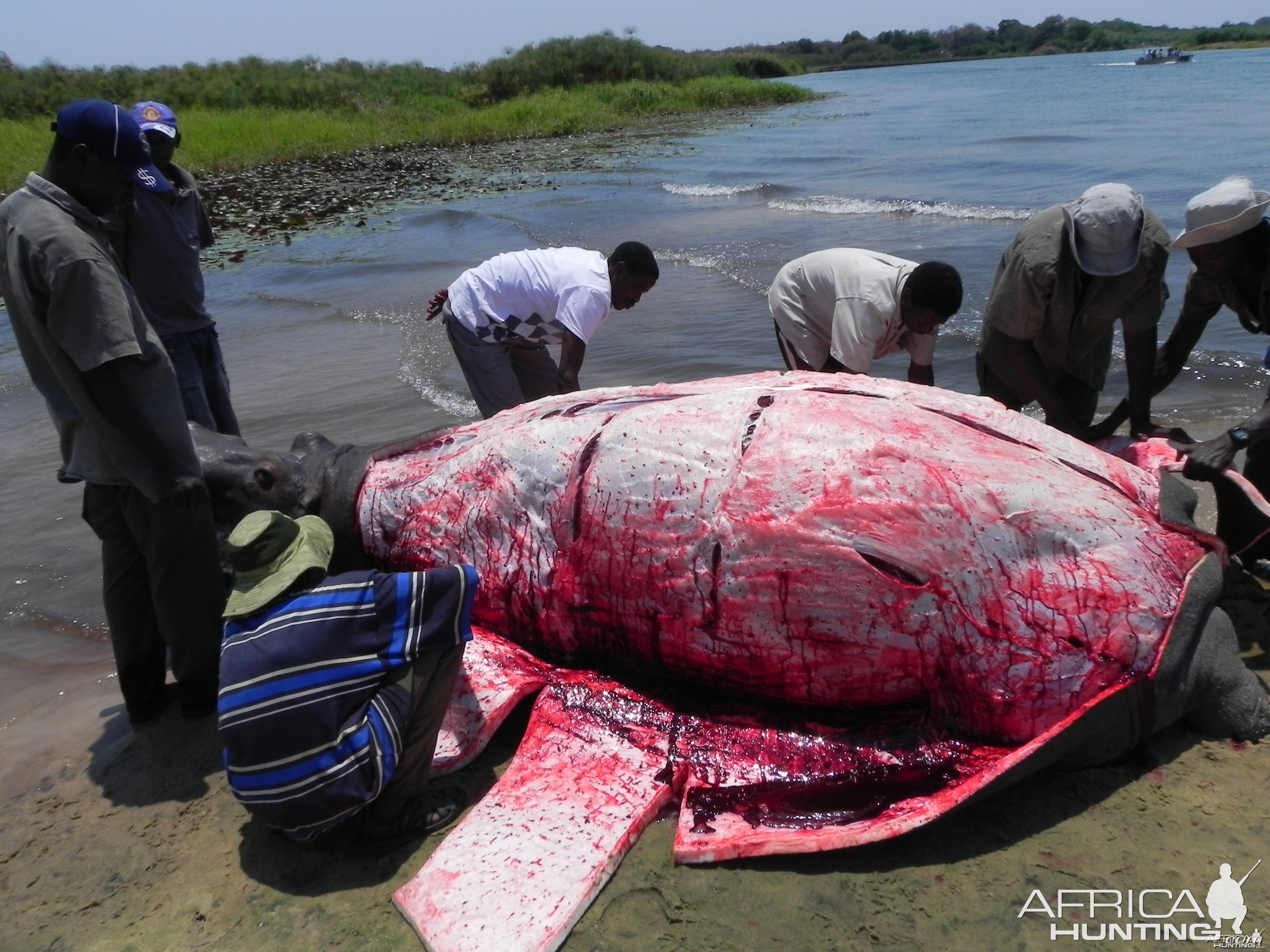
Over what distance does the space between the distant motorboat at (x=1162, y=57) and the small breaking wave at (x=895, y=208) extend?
4740 cm

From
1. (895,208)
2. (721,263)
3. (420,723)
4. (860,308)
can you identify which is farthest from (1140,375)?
(895,208)

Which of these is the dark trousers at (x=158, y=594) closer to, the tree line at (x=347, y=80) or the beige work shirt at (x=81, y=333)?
the beige work shirt at (x=81, y=333)

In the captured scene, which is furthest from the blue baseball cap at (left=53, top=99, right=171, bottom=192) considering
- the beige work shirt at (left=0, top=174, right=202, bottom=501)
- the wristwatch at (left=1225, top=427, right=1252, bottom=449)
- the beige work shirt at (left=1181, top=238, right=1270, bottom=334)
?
the beige work shirt at (left=1181, top=238, right=1270, bottom=334)

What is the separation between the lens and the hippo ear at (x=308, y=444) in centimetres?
447

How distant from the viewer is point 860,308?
15.9 feet

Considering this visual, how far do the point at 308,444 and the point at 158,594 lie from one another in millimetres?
1100

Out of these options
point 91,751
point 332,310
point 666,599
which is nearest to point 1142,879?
point 666,599

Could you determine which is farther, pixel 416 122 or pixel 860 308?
pixel 416 122

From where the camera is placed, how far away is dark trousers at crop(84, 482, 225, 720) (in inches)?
139

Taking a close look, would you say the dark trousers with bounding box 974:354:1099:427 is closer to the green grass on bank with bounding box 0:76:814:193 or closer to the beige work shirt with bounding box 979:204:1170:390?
the beige work shirt with bounding box 979:204:1170:390

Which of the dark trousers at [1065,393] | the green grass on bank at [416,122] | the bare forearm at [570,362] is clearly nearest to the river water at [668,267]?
the dark trousers at [1065,393]

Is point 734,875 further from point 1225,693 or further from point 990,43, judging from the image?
point 990,43

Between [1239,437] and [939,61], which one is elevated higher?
[939,61]

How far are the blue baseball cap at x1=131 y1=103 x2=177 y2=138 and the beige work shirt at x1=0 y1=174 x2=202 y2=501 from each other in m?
2.17
